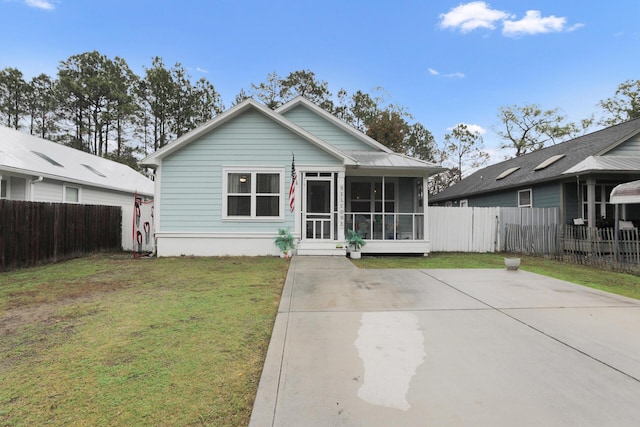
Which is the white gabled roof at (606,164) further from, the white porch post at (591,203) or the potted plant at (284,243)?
the potted plant at (284,243)

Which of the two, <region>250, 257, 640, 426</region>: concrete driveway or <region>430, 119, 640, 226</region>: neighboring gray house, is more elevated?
<region>430, 119, 640, 226</region>: neighboring gray house

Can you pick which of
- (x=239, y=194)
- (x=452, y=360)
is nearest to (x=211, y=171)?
(x=239, y=194)

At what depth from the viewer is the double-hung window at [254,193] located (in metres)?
10.4

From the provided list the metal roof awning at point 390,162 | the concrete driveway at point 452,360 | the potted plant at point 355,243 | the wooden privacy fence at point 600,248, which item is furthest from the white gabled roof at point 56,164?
the wooden privacy fence at point 600,248

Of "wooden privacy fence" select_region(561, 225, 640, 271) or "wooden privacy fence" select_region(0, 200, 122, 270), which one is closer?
"wooden privacy fence" select_region(0, 200, 122, 270)

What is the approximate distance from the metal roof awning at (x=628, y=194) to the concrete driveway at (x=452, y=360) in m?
5.04

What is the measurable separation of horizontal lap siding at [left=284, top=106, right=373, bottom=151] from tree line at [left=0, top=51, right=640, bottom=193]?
13967mm

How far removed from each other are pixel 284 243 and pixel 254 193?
1968 millimetres

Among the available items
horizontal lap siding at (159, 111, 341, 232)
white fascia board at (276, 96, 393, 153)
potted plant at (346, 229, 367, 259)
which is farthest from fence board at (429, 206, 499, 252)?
horizontal lap siding at (159, 111, 341, 232)

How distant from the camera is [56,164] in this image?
1371cm

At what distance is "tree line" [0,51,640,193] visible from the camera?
26.7 m

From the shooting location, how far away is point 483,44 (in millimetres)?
17422

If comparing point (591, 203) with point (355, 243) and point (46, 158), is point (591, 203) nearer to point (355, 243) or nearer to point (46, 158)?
point (355, 243)

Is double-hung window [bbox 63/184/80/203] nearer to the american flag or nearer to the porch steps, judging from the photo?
the american flag
